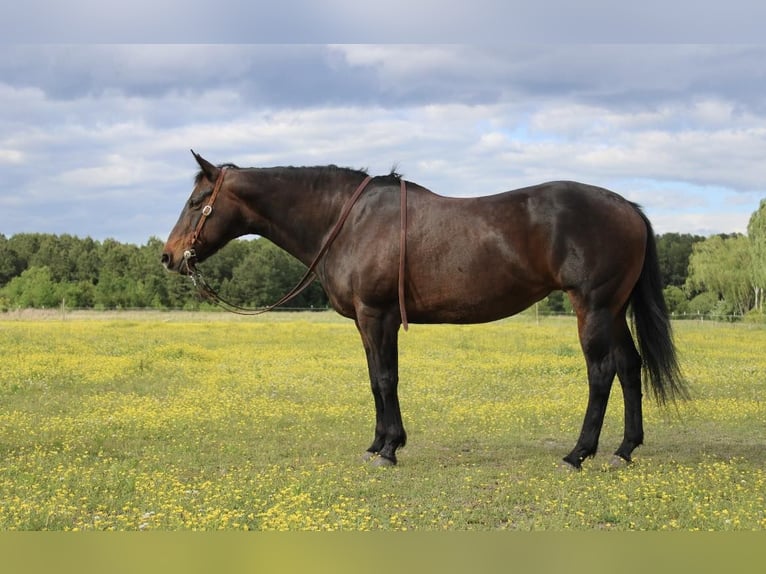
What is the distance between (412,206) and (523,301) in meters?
1.53

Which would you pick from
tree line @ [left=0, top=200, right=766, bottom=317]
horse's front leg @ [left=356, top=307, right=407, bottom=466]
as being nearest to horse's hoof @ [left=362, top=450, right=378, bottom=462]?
horse's front leg @ [left=356, top=307, right=407, bottom=466]

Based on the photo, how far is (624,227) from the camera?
7188 millimetres

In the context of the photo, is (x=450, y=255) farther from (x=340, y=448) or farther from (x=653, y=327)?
(x=340, y=448)

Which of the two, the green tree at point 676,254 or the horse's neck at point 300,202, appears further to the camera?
A: the green tree at point 676,254

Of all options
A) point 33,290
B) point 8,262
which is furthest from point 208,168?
point 8,262

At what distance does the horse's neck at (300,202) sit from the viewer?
25.4ft

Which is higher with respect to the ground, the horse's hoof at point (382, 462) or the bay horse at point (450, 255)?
the bay horse at point (450, 255)

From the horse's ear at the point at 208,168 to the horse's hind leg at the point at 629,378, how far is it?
15.2ft

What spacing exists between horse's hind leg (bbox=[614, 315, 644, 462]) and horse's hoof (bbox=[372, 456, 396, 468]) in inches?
97.8

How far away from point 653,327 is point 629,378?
2.02 ft

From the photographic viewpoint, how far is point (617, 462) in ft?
24.2

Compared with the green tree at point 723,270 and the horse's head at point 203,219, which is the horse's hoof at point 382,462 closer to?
the horse's head at point 203,219

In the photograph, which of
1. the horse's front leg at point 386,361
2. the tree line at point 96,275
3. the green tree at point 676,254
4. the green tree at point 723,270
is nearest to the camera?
Answer: the horse's front leg at point 386,361

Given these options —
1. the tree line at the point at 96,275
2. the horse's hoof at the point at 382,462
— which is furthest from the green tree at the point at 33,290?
the horse's hoof at the point at 382,462
